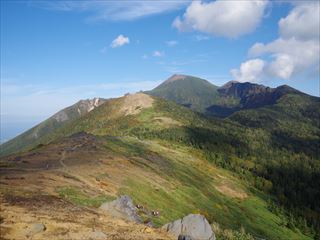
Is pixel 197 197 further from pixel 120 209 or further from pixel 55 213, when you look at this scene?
pixel 55 213

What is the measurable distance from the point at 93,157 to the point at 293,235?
86.4m

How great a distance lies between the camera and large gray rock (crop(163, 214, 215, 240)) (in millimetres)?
45000

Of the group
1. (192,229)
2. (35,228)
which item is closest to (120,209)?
(192,229)

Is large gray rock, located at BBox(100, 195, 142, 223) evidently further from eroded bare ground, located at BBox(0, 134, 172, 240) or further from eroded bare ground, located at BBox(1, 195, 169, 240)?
eroded bare ground, located at BBox(1, 195, 169, 240)

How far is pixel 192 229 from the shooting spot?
45.9m

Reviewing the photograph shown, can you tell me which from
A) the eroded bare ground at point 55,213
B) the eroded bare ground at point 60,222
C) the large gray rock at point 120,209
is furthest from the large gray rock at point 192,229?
the large gray rock at point 120,209

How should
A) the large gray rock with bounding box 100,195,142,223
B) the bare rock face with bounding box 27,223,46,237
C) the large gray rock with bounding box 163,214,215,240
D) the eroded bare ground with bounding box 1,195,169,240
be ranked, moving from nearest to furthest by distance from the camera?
the bare rock face with bounding box 27,223,46,237 < the eroded bare ground with bounding box 1,195,169,240 < the large gray rock with bounding box 163,214,215,240 < the large gray rock with bounding box 100,195,142,223

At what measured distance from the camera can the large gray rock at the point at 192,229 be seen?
4500cm

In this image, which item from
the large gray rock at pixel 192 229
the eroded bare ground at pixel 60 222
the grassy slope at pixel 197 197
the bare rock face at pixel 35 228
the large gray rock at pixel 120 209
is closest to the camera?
the bare rock face at pixel 35 228

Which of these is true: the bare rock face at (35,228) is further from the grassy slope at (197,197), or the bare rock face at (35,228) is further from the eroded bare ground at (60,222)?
the grassy slope at (197,197)

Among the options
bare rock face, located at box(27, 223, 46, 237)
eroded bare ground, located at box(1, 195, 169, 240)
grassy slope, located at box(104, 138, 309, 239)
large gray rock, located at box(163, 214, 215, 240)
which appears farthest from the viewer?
grassy slope, located at box(104, 138, 309, 239)

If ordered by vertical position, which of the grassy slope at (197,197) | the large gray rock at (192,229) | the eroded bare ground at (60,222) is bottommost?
the grassy slope at (197,197)

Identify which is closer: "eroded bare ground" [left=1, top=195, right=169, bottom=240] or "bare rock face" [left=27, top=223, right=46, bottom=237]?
"bare rock face" [left=27, top=223, right=46, bottom=237]

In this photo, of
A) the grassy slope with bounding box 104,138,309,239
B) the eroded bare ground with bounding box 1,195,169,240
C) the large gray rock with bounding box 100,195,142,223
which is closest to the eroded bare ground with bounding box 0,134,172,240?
the eroded bare ground with bounding box 1,195,169,240
